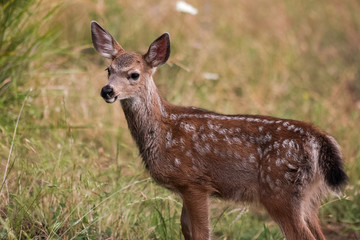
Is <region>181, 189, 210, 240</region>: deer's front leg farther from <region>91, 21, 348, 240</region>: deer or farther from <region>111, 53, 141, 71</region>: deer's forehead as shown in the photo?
<region>111, 53, 141, 71</region>: deer's forehead

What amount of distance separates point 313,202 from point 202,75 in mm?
3984

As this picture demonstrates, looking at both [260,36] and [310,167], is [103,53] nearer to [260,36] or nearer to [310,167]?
[310,167]

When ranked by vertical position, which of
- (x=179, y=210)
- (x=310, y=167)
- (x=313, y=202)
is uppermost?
(x=310, y=167)

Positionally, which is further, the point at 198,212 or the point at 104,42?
the point at 104,42

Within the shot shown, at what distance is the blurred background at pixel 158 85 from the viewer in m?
5.32

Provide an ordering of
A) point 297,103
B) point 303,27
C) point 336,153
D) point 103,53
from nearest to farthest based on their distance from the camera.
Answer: point 336,153
point 103,53
point 297,103
point 303,27

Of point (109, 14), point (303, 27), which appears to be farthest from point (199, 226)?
point (303, 27)

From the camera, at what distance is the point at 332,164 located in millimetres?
4730

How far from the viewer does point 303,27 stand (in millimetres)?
10750

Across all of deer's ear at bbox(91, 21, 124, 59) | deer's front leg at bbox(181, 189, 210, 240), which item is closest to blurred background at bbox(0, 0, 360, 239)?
deer's front leg at bbox(181, 189, 210, 240)

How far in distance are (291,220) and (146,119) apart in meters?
1.41

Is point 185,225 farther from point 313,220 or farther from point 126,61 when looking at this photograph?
point 126,61

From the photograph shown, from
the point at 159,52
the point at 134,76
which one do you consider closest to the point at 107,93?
the point at 134,76

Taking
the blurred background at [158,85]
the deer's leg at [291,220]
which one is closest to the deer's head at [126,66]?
the blurred background at [158,85]
